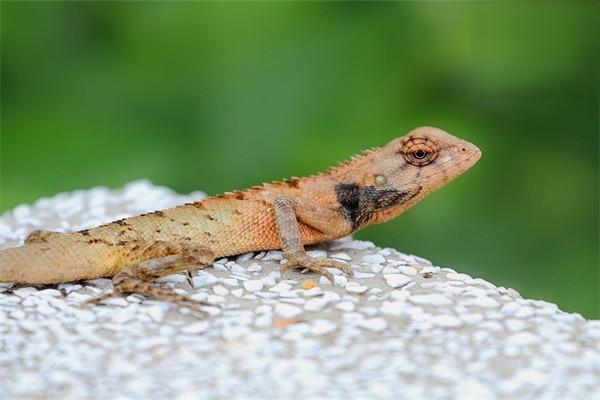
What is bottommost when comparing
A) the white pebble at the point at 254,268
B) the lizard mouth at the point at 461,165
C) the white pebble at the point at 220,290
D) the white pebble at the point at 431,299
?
the white pebble at the point at 431,299

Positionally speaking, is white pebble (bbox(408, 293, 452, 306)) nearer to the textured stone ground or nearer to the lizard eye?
the textured stone ground

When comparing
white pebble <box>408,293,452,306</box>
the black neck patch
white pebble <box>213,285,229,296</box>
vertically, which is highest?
the black neck patch

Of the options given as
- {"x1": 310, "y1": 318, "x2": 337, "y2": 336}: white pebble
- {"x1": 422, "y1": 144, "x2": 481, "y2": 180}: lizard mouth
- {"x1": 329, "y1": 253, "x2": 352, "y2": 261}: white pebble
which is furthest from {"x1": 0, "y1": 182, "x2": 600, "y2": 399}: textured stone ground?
{"x1": 422, "y1": 144, "x2": 481, "y2": 180}: lizard mouth

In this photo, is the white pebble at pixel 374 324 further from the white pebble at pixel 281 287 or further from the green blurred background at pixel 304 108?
the green blurred background at pixel 304 108

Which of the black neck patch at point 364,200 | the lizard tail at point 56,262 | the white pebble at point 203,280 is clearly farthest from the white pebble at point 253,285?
the black neck patch at point 364,200

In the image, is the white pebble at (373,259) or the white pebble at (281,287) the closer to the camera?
the white pebble at (281,287)
